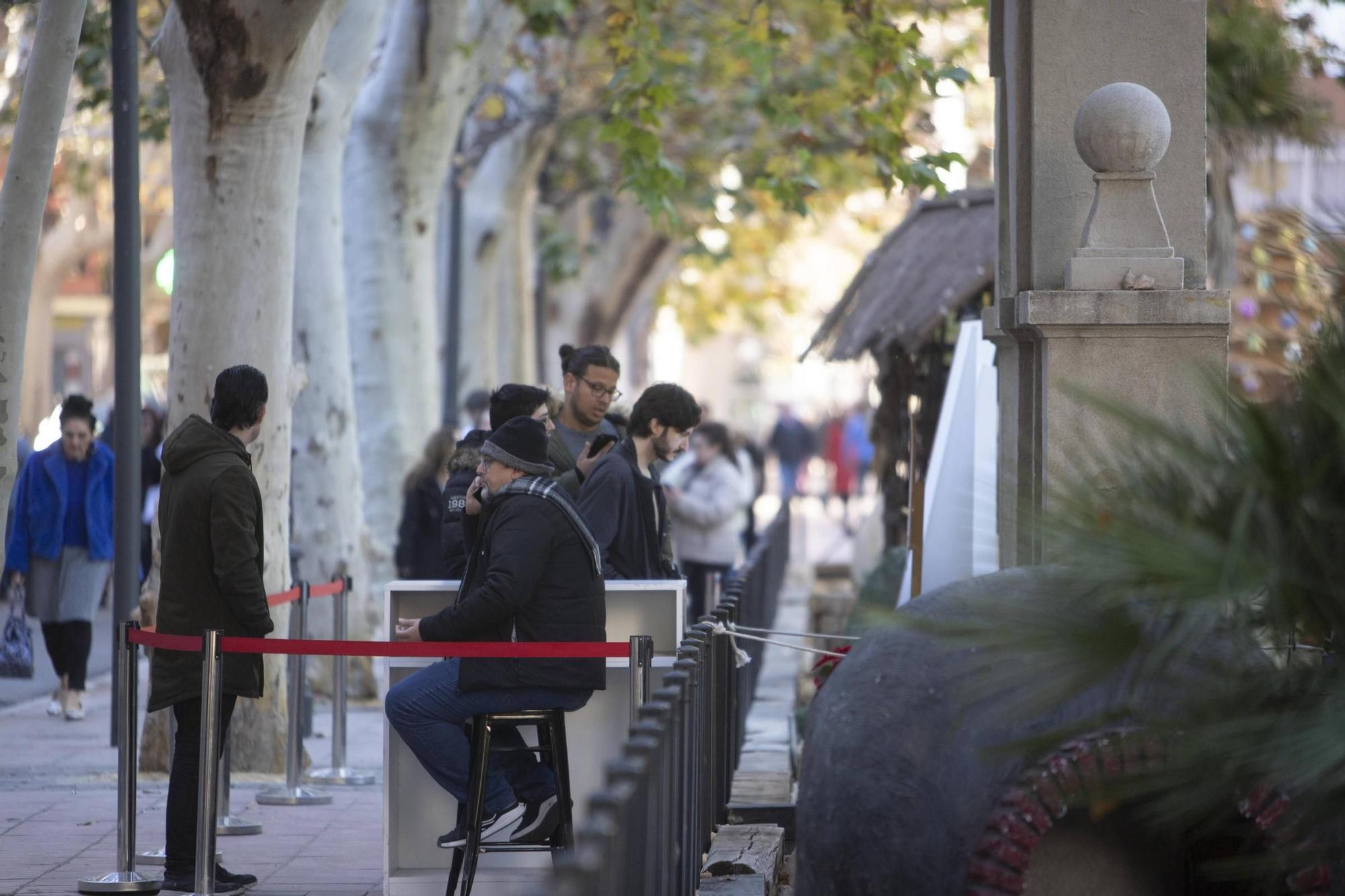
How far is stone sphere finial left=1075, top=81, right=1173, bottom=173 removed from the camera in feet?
23.0

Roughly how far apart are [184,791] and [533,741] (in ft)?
4.17

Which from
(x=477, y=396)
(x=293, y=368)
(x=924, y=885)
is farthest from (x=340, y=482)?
(x=924, y=885)

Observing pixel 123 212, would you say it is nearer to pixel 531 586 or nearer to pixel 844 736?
pixel 531 586

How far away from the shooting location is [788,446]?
119ft

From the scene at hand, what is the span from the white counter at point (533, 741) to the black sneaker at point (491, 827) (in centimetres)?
27

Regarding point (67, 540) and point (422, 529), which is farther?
point (67, 540)

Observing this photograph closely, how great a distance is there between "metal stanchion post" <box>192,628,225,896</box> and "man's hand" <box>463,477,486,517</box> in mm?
1056

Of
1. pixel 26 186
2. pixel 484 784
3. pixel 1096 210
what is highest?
pixel 26 186

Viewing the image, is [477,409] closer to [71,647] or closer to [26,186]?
[71,647]

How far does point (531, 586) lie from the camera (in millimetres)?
6273

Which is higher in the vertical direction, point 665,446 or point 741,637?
point 665,446

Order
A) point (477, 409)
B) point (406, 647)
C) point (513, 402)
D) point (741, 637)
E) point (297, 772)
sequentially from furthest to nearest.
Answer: point (477, 409) → point (297, 772) → point (513, 402) → point (741, 637) → point (406, 647)

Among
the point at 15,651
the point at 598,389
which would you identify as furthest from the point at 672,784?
the point at 15,651

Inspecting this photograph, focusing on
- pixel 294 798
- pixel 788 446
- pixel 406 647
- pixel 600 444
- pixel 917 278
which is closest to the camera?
pixel 406 647
